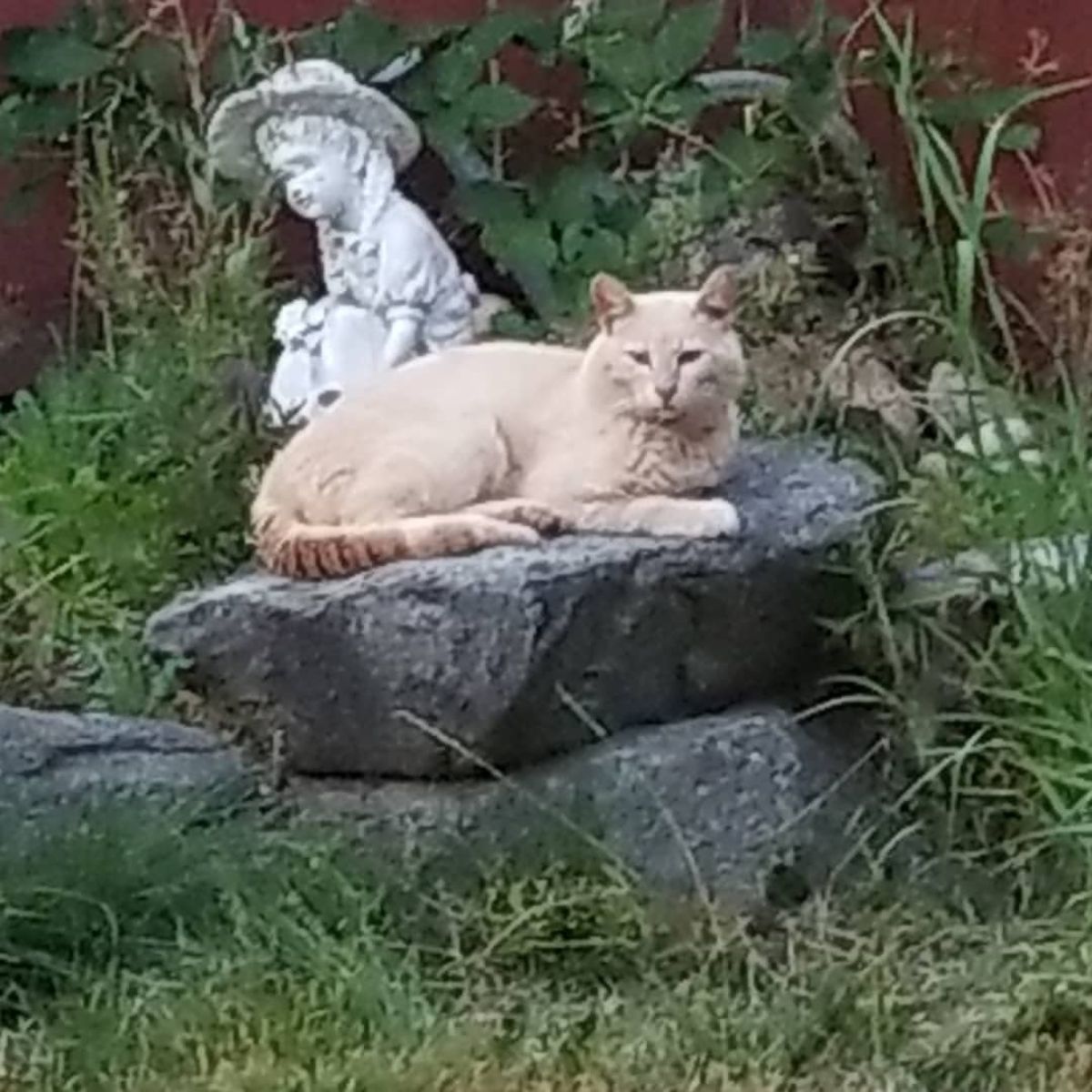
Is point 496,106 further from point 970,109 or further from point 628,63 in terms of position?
point 970,109

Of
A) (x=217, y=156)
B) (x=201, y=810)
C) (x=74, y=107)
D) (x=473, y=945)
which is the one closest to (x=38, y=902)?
(x=201, y=810)

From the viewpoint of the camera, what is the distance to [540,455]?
366 centimetres

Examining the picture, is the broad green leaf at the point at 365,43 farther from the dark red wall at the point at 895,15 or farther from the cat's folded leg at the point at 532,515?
the cat's folded leg at the point at 532,515

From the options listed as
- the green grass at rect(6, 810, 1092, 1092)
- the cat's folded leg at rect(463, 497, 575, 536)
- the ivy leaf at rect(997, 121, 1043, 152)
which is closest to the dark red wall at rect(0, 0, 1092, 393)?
the ivy leaf at rect(997, 121, 1043, 152)

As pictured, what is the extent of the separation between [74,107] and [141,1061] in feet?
7.25

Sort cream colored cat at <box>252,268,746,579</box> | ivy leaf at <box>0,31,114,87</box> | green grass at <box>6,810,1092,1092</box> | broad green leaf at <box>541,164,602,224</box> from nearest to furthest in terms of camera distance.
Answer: green grass at <box>6,810,1092,1092</box>
cream colored cat at <box>252,268,746,579</box>
broad green leaf at <box>541,164,602,224</box>
ivy leaf at <box>0,31,114,87</box>

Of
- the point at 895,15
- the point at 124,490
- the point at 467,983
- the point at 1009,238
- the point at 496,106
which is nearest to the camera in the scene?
the point at 467,983

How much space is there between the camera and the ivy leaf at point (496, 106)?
4.82 meters

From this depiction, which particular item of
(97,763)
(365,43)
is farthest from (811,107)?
(97,763)

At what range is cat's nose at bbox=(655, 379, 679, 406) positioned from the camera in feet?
11.7

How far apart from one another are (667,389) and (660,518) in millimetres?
Result: 153

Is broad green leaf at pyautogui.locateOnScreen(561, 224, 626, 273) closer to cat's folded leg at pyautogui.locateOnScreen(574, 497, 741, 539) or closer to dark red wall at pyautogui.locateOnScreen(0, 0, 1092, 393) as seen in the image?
dark red wall at pyautogui.locateOnScreen(0, 0, 1092, 393)

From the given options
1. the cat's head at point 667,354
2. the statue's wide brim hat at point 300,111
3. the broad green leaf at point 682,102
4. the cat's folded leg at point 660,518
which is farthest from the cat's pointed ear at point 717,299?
the broad green leaf at point 682,102

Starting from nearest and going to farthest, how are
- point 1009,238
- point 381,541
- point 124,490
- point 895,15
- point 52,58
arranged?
1. point 381,541
2. point 124,490
3. point 1009,238
4. point 52,58
5. point 895,15
